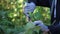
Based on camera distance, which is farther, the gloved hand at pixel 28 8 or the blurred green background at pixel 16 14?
the gloved hand at pixel 28 8

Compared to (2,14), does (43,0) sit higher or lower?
higher

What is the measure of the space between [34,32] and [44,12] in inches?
23.4

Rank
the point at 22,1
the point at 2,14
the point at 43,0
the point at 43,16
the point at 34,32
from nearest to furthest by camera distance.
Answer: the point at 34,32
the point at 43,0
the point at 2,14
the point at 43,16
the point at 22,1

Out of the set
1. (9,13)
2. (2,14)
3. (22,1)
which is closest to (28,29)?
(2,14)

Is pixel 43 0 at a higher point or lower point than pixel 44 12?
higher

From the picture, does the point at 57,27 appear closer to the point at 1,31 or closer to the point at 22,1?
the point at 1,31

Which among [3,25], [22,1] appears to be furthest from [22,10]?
[3,25]

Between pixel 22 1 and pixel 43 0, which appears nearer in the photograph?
pixel 43 0

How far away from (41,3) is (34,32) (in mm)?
349

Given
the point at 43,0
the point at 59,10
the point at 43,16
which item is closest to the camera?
the point at 59,10

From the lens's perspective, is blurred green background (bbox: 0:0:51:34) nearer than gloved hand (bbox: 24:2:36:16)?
Yes

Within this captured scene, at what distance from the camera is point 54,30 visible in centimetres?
123

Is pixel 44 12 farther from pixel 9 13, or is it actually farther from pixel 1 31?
pixel 1 31

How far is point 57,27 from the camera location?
1.21 meters
